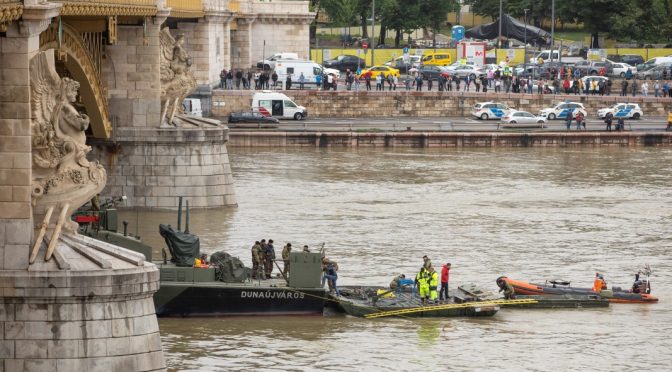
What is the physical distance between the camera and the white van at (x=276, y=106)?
8994 centimetres

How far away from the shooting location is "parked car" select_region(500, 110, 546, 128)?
90000 mm

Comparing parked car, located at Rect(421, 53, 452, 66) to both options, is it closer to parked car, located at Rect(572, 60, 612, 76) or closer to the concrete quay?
parked car, located at Rect(572, 60, 612, 76)

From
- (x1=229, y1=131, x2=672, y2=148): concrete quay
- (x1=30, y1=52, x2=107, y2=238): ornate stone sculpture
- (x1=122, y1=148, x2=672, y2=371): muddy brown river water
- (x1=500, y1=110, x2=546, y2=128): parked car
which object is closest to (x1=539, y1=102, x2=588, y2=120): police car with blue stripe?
(x1=500, y1=110, x2=546, y2=128): parked car

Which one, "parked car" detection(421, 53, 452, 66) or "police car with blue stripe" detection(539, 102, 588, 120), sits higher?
"parked car" detection(421, 53, 452, 66)

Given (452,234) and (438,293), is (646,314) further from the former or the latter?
(452,234)

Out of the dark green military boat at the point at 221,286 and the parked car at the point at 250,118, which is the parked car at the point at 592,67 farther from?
the dark green military boat at the point at 221,286

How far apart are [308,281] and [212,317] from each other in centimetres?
214

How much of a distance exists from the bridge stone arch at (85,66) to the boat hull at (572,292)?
10983 millimetres

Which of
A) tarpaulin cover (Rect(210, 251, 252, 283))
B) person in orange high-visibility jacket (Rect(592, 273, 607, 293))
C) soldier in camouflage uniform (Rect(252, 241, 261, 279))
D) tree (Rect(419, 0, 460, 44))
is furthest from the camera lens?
tree (Rect(419, 0, 460, 44))

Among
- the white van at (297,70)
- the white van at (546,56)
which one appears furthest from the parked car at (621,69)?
the white van at (297,70)

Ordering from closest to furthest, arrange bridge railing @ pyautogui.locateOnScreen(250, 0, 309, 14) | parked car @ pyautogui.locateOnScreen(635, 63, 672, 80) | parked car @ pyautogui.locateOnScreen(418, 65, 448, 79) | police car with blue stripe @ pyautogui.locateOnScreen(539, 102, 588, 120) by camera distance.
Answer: police car with blue stripe @ pyautogui.locateOnScreen(539, 102, 588, 120), parked car @ pyautogui.locateOnScreen(635, 63, 672, 80), parked car @ pyautogui.locateOnScreen(418, 65, 448, 79), bridge railing @ pyautogui.locateOnScreen(250, 0, 309, 14)

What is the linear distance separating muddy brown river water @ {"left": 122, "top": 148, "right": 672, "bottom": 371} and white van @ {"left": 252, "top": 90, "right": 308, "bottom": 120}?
23.3 ft

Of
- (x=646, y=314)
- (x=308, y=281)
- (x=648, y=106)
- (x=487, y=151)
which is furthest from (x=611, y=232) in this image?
(x=648, y=106)

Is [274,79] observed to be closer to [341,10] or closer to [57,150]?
[341,10]
